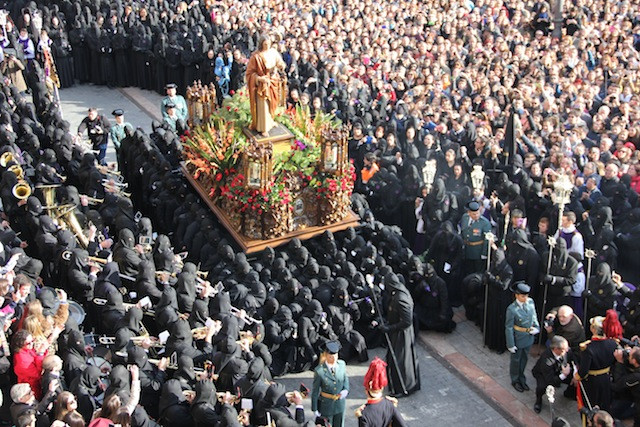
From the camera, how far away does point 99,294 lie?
11992 millimetres

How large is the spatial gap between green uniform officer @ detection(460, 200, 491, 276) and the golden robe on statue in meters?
3.57

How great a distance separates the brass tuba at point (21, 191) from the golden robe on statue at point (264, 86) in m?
3.89

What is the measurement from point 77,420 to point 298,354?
13.4 feet

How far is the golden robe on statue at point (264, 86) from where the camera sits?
45.9 ft

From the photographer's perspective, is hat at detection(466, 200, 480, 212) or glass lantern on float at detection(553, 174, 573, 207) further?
hat at detection(466, 200, 480, 212)

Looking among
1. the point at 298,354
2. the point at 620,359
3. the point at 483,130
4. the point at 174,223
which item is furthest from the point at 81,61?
the point at 620,359

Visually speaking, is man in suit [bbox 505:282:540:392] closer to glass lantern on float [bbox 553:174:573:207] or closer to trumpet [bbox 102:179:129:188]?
glass lantern on float [bbox 553:174:573:207]

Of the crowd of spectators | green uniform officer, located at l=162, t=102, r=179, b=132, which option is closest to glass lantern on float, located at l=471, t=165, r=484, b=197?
the crowd of spectators

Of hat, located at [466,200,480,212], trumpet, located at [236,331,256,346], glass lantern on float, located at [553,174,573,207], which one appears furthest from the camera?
hat, located at [466,200,480,212]

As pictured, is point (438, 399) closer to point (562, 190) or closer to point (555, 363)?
point (555, 363)

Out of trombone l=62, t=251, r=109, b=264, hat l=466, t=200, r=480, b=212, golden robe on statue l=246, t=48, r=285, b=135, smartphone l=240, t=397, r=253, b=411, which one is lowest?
smartphone l=240, t=397, r=253, b=411

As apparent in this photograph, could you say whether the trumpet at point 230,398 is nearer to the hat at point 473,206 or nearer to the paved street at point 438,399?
the paved street at point 438,399

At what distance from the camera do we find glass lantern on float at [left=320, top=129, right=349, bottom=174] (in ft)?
45.8

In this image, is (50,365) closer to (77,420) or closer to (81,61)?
(77,420)
